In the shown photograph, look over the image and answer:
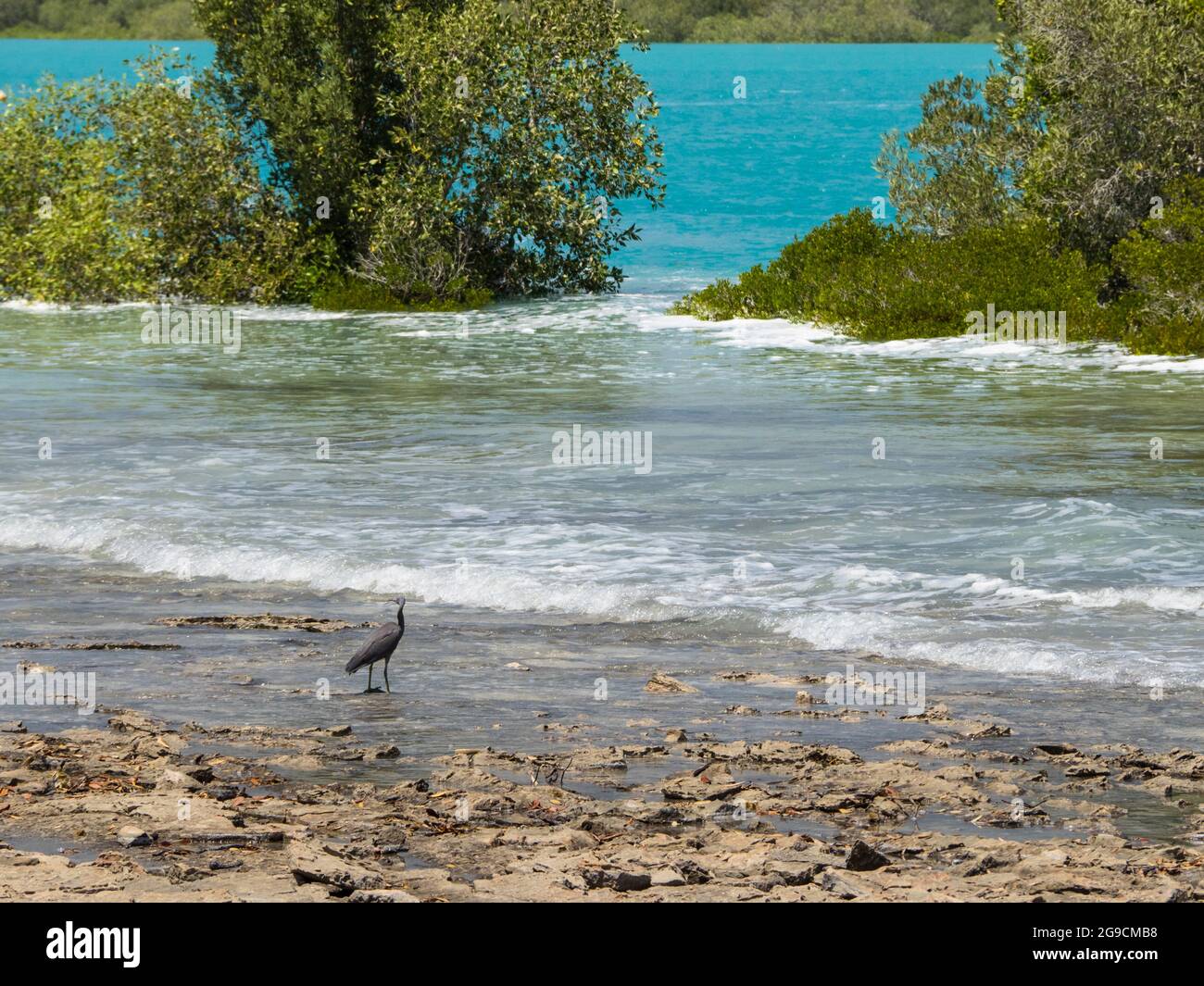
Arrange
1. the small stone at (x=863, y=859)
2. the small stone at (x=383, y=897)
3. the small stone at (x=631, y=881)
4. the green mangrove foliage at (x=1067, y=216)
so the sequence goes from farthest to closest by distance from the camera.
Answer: the green mangrove foliage at (x=1067, y=216), the small stone at (x=863, y=859), the small stone at (x=631, y=881), the small stone at (x=383, y=897)

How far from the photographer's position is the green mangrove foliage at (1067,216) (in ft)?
91.9

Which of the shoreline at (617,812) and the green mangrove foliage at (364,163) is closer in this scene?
the shoreline at (617,812)

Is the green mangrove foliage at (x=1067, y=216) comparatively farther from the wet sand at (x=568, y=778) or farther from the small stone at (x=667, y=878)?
the small stone at (x=667, y=878)

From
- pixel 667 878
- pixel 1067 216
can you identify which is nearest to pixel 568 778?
pixel 667 878

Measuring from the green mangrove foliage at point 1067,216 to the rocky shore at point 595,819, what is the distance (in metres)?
20.2

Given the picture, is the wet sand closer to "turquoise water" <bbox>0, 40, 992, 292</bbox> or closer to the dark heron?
the dark heron

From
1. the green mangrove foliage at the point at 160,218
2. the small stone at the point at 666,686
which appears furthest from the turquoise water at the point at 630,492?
the green mangrove foliage at the point at 160,218

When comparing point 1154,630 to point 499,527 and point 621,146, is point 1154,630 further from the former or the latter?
point 621,146

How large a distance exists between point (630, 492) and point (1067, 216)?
1604 cm

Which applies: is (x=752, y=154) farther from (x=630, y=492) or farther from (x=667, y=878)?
(x=667, y=878)

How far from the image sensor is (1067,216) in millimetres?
30828

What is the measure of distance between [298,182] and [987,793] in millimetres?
30814
